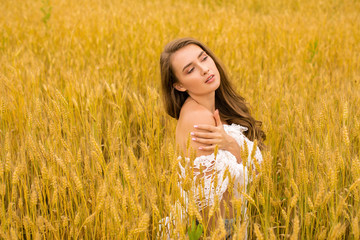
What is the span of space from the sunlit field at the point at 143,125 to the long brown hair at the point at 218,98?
0.07 meters

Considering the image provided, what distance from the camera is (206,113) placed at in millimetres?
1429

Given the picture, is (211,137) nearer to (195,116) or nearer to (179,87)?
(195,116)

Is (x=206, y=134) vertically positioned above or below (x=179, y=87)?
below

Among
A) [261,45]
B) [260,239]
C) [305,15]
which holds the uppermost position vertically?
[305,15]

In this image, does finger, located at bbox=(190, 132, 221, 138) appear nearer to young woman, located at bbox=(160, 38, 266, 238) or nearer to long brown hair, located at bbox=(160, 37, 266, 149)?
young woman, located at bbox=(160, 38, 266, 238)

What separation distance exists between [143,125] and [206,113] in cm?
72

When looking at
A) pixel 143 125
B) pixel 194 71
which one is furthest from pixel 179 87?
pixel 143 125

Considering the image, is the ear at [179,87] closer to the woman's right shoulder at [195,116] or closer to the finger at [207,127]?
the woman's right shoulder at [195,116]

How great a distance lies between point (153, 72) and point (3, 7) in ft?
11.6

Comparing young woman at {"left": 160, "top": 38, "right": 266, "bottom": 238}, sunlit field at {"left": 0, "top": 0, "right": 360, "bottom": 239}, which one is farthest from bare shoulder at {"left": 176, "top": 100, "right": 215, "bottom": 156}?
sunlit field at {"left": 0, "top": 0, "right": 360, "bottom": 239}

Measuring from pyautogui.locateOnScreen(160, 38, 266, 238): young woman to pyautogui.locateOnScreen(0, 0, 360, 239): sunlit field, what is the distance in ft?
0.34

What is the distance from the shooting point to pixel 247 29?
12.8ft

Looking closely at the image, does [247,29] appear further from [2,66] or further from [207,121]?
[207,121]

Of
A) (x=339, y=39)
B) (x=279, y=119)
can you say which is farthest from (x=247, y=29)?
(x=279, y=119)
